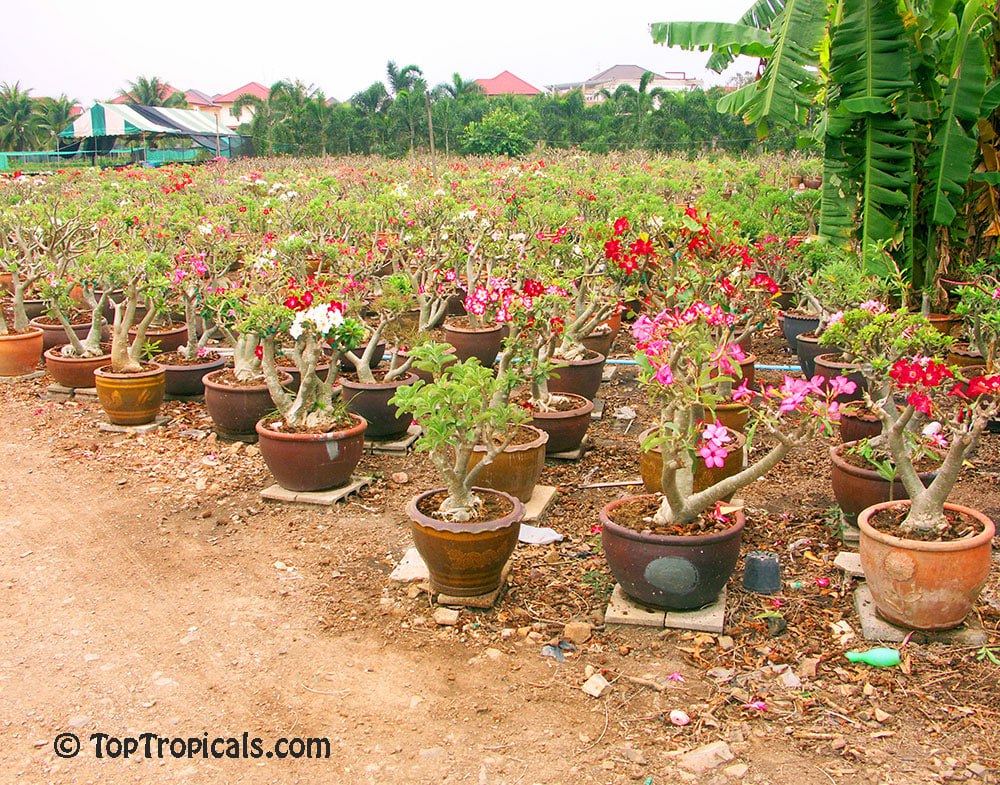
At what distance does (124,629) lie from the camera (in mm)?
4227

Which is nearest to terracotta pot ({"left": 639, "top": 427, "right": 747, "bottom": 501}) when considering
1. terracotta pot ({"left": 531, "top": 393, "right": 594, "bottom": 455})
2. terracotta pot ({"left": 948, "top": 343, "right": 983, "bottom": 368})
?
terracotta pot ({"left": 531, "top": 393, "right": 594, "bottom": 455})

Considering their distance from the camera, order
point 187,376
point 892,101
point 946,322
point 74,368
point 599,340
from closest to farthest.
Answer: point 892,101, point 187,376, point 946,322, point 74,368, point 599,340

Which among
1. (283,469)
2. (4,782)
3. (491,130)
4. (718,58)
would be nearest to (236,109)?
(491,130)

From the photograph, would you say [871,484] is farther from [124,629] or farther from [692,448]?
[124,629]

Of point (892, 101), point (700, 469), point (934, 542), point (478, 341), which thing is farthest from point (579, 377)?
point (934, 542)

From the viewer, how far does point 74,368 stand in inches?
327

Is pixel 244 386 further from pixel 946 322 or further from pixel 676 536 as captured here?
pixel 946 322

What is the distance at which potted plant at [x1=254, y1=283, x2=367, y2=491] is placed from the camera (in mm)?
5727

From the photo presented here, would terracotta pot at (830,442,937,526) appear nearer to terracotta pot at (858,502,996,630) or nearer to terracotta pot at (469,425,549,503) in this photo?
terracotta pot at (858,502,996,630)

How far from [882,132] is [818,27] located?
1.05 meters

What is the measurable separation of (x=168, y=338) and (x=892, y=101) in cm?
695

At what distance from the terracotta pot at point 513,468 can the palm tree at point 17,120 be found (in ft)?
174

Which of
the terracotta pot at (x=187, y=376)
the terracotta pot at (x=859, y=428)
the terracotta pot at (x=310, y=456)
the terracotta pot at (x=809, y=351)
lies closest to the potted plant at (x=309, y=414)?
the terracotta pot at (x=310, y=456)

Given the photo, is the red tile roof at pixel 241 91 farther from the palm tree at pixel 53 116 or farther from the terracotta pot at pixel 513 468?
the terracotta pot at pixel 513 468
